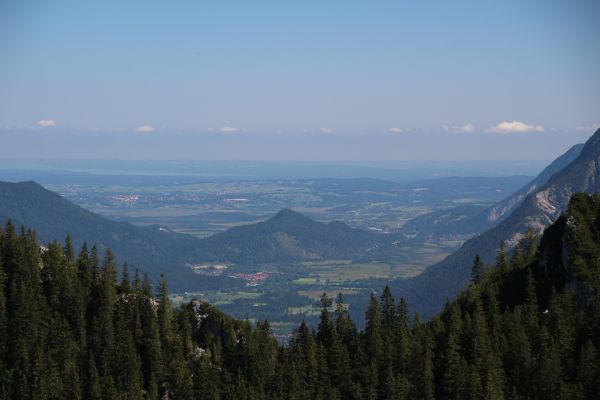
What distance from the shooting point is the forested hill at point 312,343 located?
389ft

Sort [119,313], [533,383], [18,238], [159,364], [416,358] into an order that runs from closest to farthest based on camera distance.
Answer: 1. [533,383]
2. [416,358]
3. [159,364]
4. [119,313]
5. [18,238]

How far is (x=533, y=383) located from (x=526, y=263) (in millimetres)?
42433

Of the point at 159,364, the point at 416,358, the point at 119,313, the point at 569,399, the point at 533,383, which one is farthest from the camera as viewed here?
the point at 119,313

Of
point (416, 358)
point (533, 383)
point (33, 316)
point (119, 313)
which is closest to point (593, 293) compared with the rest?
point (533, 383)

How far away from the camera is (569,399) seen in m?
107

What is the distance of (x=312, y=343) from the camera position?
132125 mm

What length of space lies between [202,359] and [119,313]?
18200 millimetres

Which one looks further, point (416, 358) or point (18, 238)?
point (18, 238)

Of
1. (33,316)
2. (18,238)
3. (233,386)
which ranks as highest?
(18,238)

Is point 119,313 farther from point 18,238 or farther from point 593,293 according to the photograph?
point 593,293

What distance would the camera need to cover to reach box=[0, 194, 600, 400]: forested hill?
11844 centimetres

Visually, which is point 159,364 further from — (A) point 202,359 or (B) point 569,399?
(B) point 569,399

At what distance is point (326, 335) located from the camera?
14125cm

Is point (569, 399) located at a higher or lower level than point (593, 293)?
lower
